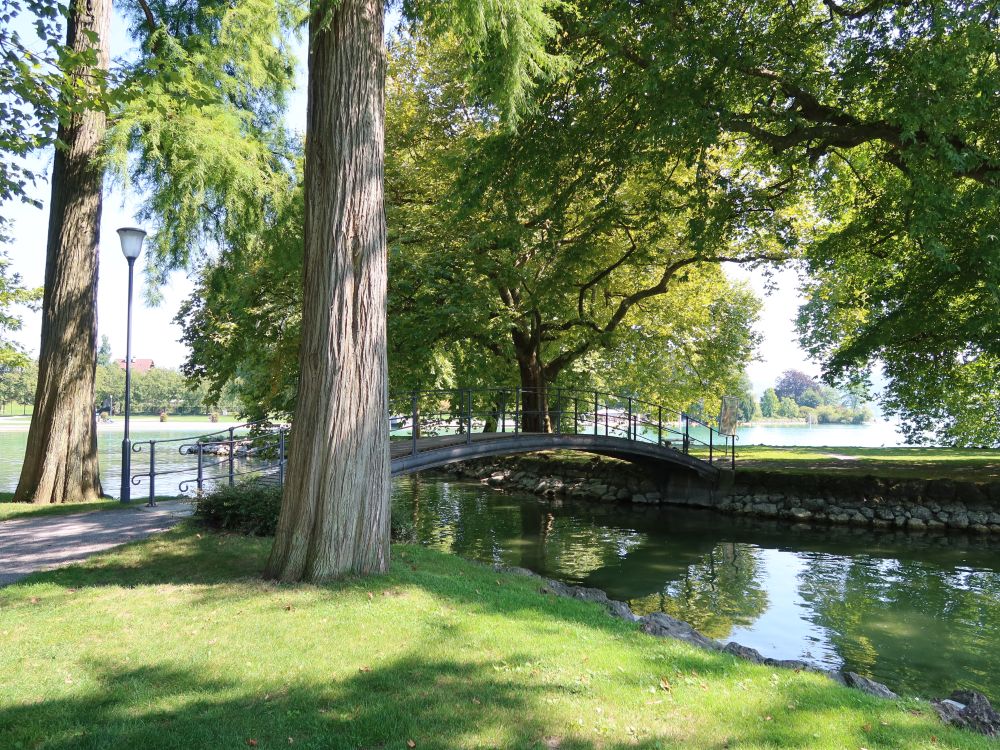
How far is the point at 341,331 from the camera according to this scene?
6.14m

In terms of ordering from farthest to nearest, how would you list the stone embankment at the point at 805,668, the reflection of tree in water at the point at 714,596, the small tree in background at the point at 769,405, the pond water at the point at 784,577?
the small tree in background at the point at 769,405 → the reflection of tree in water at the point at 714,596 → the pond water at the point at 784,577 → the stone embankment at the point at 805,668

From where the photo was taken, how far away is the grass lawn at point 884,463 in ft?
54.6

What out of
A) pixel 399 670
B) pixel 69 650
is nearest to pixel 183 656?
pixel 69 650

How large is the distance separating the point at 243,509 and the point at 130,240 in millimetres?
4978

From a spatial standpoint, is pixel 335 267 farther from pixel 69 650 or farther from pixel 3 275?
pixel 3 275

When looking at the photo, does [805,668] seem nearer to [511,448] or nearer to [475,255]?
[511,448]

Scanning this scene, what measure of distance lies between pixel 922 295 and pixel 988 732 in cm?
1187

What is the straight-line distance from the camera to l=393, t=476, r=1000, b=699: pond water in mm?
7566

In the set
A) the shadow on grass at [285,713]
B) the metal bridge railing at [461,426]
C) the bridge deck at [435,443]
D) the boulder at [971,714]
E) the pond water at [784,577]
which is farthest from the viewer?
the bridge deck at [435,443]

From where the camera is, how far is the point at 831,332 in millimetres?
23672

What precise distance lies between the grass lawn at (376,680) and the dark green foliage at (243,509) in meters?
2.54

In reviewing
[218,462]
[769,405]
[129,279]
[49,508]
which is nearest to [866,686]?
[49,508]

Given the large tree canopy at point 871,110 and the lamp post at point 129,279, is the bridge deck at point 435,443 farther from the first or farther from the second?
the large tree canopy at point 871,110

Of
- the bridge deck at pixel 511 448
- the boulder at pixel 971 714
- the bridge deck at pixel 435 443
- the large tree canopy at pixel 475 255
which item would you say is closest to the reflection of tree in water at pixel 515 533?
the bridge deck at pixel 511 448
